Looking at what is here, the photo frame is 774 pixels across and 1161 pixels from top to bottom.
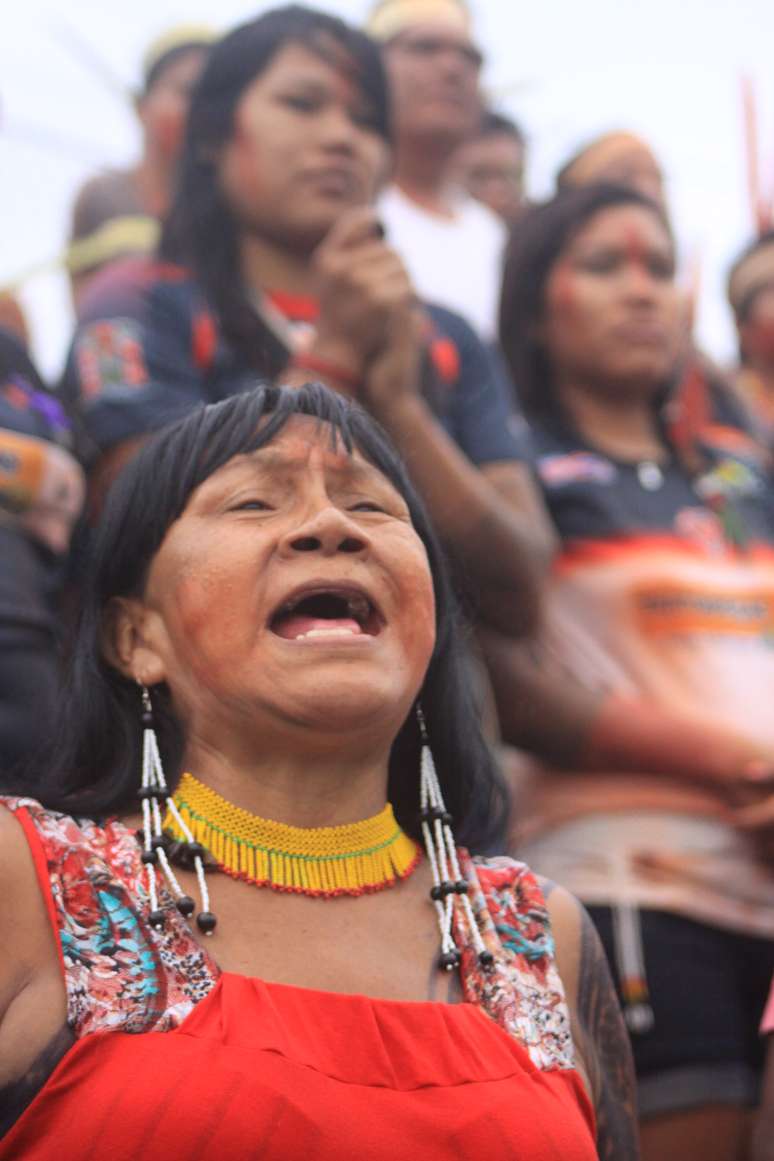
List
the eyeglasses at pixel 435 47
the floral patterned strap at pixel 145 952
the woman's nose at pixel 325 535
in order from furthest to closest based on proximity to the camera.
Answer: the eyeglasses at pixel 435 47, the woman's nose at pixel 325 535, the floral patterned strap at pixel 145 952

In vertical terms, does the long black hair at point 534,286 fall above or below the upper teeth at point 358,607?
below

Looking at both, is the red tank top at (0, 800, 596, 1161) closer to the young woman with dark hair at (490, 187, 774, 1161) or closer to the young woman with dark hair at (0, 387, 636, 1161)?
the young woman with dark hair at (0, 387, 636, 1161)

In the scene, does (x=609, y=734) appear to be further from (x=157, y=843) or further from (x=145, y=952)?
(x=145, y=952)

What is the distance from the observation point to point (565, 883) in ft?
11.2

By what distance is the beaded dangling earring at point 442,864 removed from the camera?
2.34 meters

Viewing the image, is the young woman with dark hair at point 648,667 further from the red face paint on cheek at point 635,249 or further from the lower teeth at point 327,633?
the lower teeth at point 327,633

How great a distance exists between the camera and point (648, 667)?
146 inches

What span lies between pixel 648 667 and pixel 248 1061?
183 cm

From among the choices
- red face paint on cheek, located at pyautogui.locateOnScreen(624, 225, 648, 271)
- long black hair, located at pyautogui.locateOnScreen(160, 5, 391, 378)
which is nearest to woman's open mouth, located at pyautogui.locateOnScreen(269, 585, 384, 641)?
long black hair, located at pyautogui.locateOnScreen(160, 5, 391, 378)

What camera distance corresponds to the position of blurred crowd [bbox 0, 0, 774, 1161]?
3.28 metres

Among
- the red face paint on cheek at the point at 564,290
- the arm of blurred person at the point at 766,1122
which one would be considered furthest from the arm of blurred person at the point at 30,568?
the red face paint on cheek at the point at 564,290

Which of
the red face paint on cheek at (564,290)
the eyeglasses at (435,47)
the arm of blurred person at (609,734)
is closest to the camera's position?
the arm of blurred person at (609,734)

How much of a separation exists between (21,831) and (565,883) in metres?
1.45

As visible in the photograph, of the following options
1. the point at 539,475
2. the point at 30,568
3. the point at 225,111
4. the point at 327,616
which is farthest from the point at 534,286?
the point at 327,616
